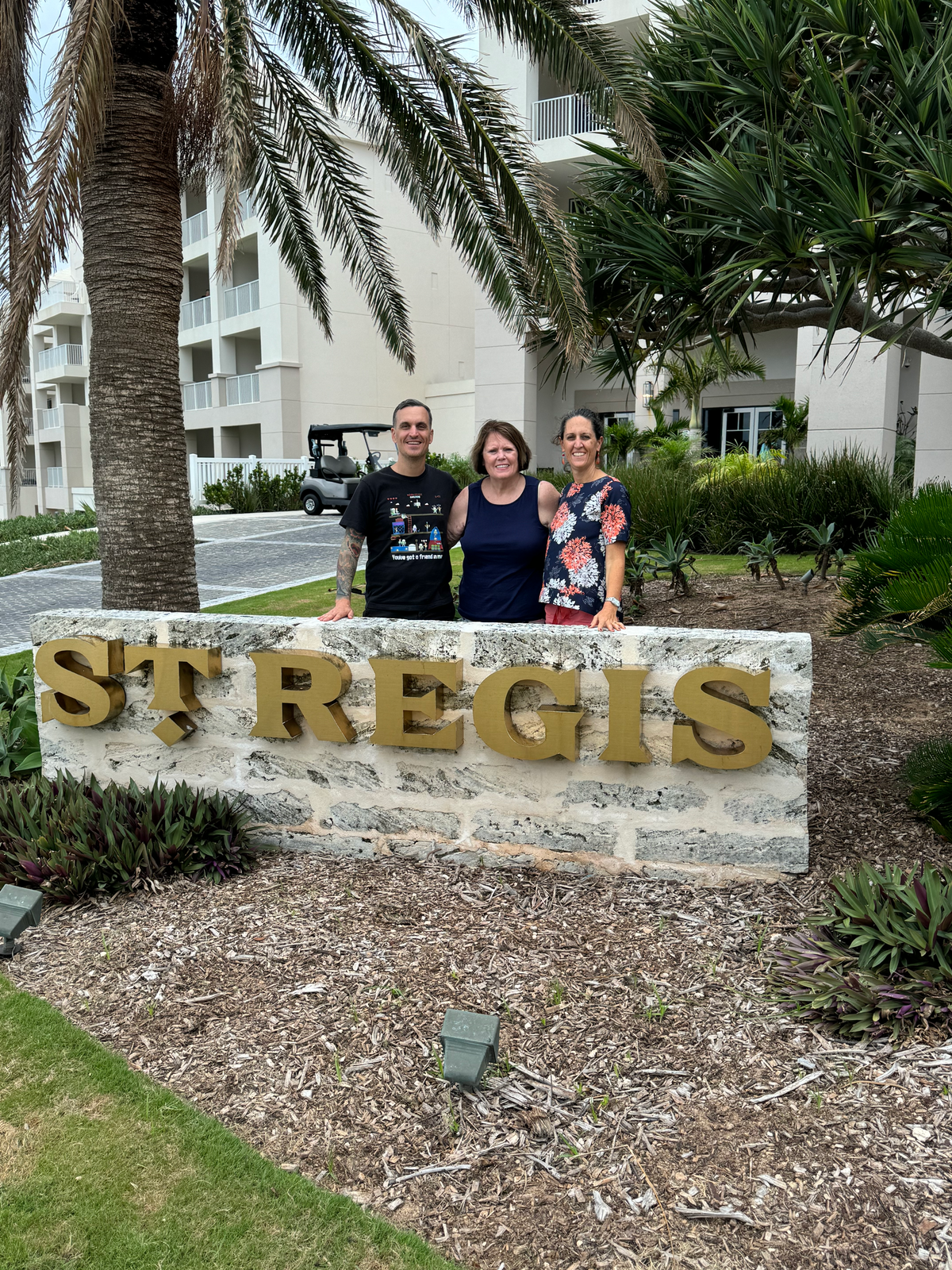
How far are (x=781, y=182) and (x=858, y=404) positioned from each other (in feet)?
37.0

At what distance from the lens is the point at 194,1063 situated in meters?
3.09

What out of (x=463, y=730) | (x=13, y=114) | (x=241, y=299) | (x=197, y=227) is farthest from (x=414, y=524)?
(x=197, y=227)

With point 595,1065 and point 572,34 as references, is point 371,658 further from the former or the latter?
point 572,34

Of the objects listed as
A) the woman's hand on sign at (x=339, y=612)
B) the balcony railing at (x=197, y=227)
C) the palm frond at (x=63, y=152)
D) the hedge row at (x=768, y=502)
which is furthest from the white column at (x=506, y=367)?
the woman's hand on sign at (x=339, y=612)

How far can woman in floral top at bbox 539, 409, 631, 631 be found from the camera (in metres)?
4.11

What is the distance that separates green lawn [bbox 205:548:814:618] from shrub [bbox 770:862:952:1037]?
21.5 feet

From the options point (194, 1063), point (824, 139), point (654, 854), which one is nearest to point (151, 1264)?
point (194, 1063)

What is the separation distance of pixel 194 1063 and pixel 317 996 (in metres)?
0.46

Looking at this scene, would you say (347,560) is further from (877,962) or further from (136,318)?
(877,962)

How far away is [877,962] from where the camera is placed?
3055 mm

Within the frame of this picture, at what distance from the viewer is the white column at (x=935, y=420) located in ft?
46.0

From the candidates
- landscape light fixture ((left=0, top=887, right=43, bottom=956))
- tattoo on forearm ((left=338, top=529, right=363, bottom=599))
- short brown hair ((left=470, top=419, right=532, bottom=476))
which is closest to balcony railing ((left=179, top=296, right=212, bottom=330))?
tattoo on forearm ((left=338, top=529, right=363, bottom=599))

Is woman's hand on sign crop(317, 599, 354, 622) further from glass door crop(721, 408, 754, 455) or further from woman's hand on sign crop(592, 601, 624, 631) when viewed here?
glass door crop(721, 408, 754, 455)

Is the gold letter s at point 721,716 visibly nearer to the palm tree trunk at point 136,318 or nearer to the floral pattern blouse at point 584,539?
the floral pattern blouse at point 584,539
